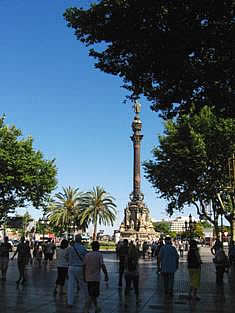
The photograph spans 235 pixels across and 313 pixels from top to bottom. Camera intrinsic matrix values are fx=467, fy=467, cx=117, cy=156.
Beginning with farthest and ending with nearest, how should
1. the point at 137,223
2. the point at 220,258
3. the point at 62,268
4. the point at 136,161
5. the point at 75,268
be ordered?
the point at 136,161
the point at 137,223
the point at 220,258
the point at 62,268
the point at 75,268

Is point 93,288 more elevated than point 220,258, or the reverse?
point 220,258

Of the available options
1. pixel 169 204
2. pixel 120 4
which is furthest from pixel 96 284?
pixel 169 204

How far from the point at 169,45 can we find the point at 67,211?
61016mm

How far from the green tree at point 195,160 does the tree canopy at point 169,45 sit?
21.5 meters

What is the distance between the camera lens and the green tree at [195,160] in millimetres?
33781

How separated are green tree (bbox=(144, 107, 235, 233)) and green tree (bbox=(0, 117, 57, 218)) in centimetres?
1037

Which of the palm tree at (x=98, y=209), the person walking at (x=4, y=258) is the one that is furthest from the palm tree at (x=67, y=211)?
the person walking at (x=4, y=258)

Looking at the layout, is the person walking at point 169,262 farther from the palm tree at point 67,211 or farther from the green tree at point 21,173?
the palm tree at point 67,211

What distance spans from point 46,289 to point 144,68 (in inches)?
319

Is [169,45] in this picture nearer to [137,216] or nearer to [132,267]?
[132,267]

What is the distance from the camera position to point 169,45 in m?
10.0

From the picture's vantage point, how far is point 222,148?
34094mm

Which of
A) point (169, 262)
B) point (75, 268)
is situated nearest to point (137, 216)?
point (169, 262)

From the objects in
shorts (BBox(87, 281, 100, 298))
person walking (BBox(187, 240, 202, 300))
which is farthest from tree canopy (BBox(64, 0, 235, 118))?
shorts (BBox(87, 281, 100, 298))
